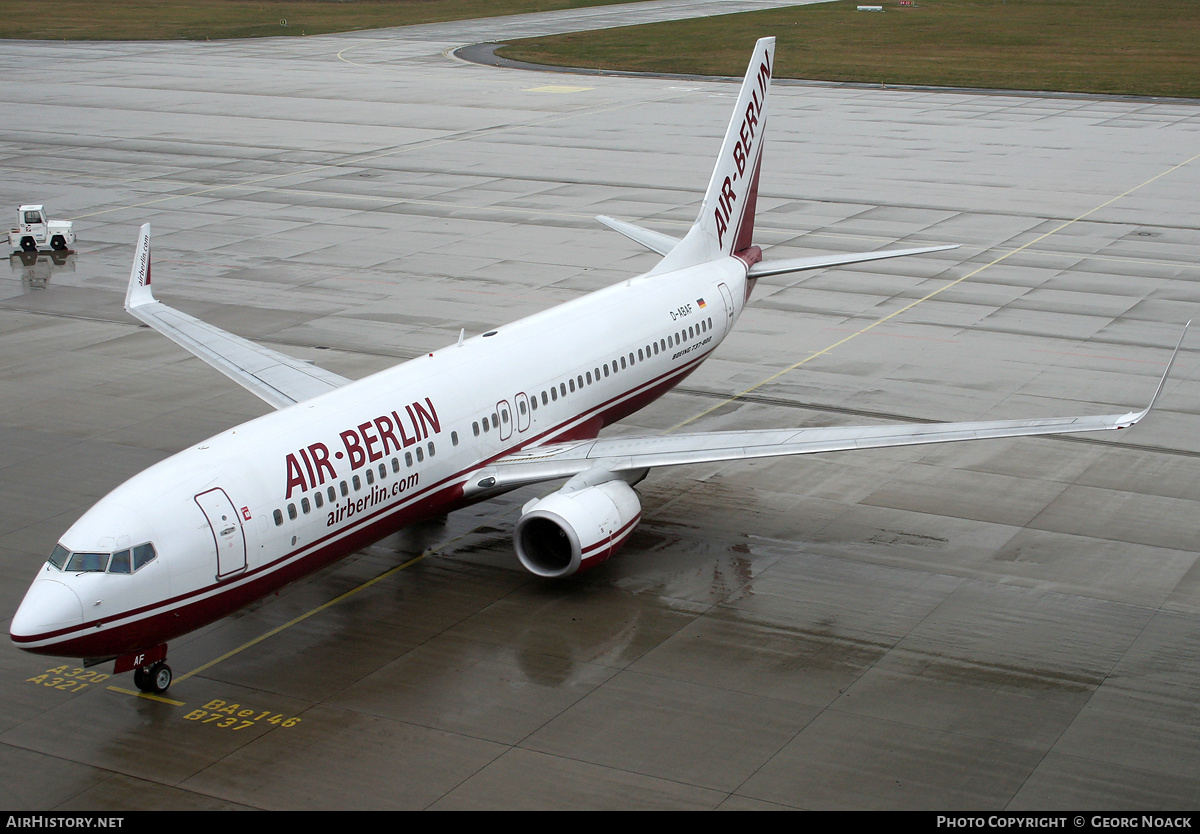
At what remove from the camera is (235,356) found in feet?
103

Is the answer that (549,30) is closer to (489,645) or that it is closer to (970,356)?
(970,356)

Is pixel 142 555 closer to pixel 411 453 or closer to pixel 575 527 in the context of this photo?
pixel 411 453

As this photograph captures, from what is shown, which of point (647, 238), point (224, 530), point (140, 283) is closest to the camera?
point (224, 530)

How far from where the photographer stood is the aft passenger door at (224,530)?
21.2 metres

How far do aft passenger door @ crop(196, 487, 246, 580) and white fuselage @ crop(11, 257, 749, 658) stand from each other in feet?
0.07

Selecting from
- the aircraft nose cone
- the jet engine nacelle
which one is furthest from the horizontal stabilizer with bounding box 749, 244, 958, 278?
the aircraft nose cone

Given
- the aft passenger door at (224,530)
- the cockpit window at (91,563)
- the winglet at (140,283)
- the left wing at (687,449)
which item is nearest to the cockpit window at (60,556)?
the cockpit window at (91,563)

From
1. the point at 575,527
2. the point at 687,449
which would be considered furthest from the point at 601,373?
the point at 575,527

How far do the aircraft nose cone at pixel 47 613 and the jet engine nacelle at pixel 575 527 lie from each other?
845cm

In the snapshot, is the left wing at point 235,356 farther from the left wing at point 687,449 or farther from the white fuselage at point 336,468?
the left wing at point 687,449

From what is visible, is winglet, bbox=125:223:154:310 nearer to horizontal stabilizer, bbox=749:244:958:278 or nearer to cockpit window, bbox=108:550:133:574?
cockpit window, bbox=108:550:133:574

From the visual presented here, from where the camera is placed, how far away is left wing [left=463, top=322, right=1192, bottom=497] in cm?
2509

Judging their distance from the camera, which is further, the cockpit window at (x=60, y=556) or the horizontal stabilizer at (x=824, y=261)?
the horizontal stabilizer at (x=824, y=261)

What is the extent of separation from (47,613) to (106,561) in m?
1.14
